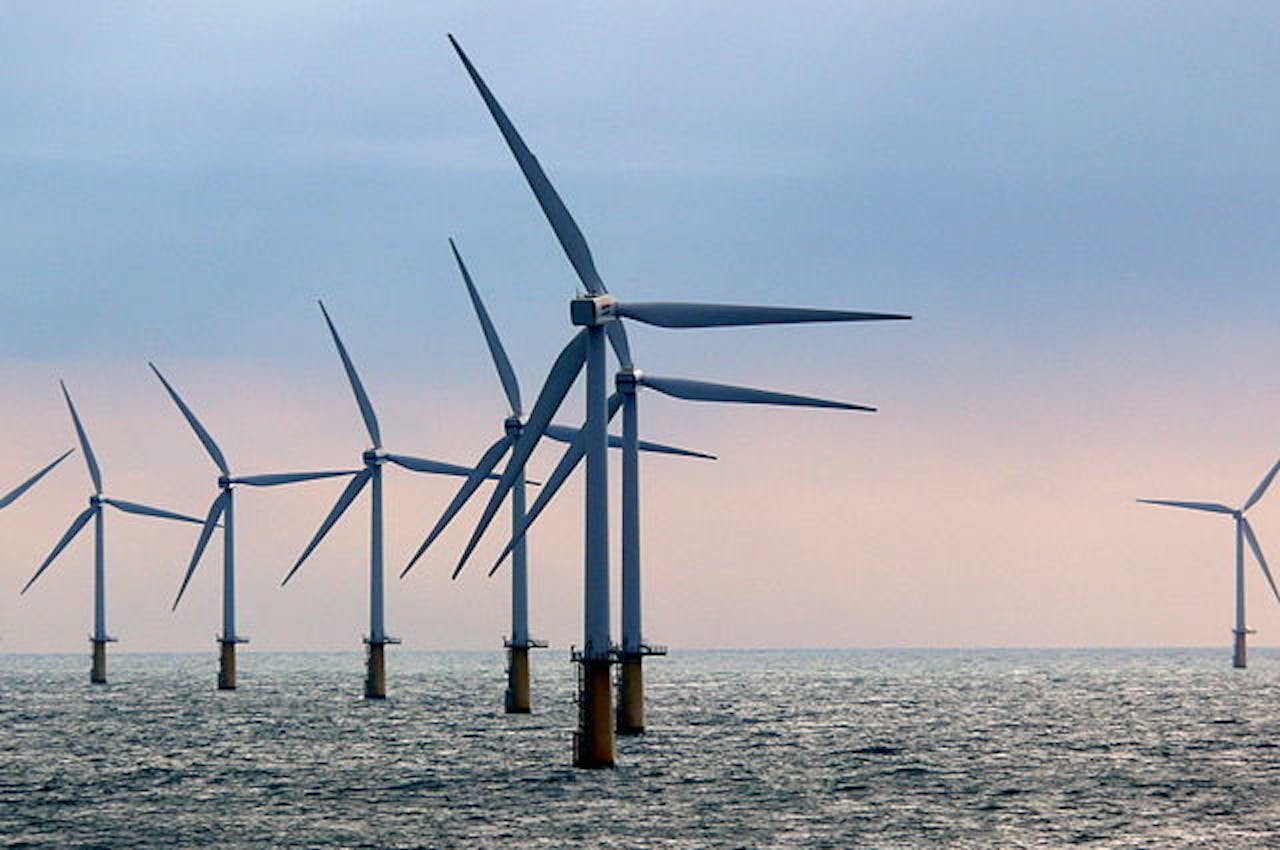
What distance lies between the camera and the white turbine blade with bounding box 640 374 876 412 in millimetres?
103125

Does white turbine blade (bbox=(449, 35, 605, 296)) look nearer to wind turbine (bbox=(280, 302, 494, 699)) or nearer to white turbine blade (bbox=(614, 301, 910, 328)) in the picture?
Answer: white turbine blade (bbox=(614, 301, 910, 328))

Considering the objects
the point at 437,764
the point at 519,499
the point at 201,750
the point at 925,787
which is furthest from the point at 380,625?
the point at 925,787

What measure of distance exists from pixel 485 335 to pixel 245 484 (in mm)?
58983

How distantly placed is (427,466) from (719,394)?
194 feet

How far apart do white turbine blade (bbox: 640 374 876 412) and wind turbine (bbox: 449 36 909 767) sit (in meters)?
6.29

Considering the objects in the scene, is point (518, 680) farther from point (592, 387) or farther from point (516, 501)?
point (592, 387)

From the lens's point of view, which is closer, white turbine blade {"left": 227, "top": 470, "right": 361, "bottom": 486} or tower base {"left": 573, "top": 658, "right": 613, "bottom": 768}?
tower base {"left": 573, "top": 658, "right": 613, "bottom": 768}

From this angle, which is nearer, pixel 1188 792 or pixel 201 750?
pixel 1188 792

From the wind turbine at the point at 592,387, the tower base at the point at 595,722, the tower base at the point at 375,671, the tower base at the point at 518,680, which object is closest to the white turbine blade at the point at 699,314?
the wind turbine at the point at 592,387

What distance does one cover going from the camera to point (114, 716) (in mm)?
182625

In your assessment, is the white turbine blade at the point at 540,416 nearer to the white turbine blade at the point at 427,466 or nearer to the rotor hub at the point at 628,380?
the rotor hub at the point at 628,380

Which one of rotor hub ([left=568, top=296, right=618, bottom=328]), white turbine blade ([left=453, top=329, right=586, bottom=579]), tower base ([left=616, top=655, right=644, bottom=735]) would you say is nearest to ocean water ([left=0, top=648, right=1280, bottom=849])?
tower base ([left=616, top=655, right=644, bottom=735])

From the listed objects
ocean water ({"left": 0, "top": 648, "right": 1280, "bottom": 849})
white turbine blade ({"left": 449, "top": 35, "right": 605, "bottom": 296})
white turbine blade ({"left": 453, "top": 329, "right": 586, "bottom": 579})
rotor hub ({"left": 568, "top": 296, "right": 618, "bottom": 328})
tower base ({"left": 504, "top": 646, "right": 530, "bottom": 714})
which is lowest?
ocean water ({"left": 0, "top": 648, "right": 1280, "bottom": 849})

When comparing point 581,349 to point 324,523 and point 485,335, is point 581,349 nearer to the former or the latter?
point 485,335
